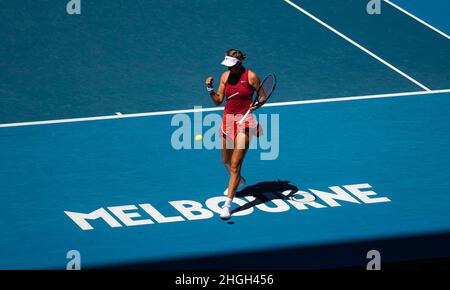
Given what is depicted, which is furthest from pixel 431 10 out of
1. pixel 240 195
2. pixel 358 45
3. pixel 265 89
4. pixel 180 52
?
pixel 265 89

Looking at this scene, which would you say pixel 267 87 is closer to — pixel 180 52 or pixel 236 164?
pixel 236 164

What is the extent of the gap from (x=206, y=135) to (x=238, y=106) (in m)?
3.67

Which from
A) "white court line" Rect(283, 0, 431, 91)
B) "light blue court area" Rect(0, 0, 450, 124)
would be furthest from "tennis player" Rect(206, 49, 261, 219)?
"white court line" Rect(283, 0, 431, 91)

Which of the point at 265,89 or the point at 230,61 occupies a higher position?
the point at 230,61

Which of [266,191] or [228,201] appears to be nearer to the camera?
[228,201]

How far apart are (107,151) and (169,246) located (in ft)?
13.6

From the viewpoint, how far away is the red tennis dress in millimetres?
16500

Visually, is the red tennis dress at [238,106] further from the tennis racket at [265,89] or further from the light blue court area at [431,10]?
the light blue court area at [431,10]

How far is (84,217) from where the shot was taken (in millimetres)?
16594

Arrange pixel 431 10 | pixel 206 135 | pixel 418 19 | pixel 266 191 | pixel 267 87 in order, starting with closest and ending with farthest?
pixel 267 87
pixel 266 191
pixel 206 135
pixel 418 19
pixel 431 10

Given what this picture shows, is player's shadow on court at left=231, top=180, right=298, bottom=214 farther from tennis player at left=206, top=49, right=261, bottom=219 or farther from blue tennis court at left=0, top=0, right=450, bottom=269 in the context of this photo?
tennis player at left=206, top=49, right=261, bottom=219

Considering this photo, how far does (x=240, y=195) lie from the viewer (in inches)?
691

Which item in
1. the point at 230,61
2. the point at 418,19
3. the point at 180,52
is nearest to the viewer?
the point at 230,61
